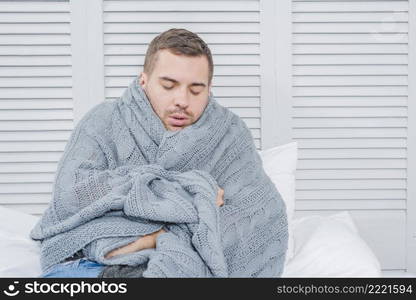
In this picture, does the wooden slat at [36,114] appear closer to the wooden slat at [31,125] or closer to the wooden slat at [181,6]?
the wooden slat at [31,125]

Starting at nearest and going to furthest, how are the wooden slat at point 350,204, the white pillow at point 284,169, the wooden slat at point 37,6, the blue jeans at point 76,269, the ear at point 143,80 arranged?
the blue jeans at point 76,269, the ear at point 143,80, the white pillow at point 284,169, the wooden slat at point 37,6, the wooden slat at point 350,204

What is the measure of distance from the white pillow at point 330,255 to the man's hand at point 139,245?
35cm

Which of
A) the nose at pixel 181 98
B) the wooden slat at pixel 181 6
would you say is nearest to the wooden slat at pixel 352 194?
the wooden slat at pixel 181 6

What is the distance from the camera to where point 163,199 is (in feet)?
4.39

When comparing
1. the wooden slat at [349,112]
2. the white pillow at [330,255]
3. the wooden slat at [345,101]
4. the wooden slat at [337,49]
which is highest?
the wooden slat at [337,49]

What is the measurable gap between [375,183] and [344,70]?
15.5 inches

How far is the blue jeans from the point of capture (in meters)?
1.25

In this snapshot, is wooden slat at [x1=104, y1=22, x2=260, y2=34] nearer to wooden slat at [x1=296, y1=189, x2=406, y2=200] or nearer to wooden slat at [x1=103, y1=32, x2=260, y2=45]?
wooden slat at [x1=103, y1=32, x2=260, y2=45]

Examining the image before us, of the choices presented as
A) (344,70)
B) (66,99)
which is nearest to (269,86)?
(344,70)

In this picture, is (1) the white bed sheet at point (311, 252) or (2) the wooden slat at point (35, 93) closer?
(1) the white bed sheet at point (311, 252)

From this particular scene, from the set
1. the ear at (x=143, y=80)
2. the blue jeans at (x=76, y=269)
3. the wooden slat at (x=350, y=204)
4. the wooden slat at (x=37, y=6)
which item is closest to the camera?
the blue jeans at (x=76, y=269)

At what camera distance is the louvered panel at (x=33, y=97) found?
6.42 ft

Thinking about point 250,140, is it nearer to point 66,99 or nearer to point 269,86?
point 269,86

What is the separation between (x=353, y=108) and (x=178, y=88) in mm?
800
